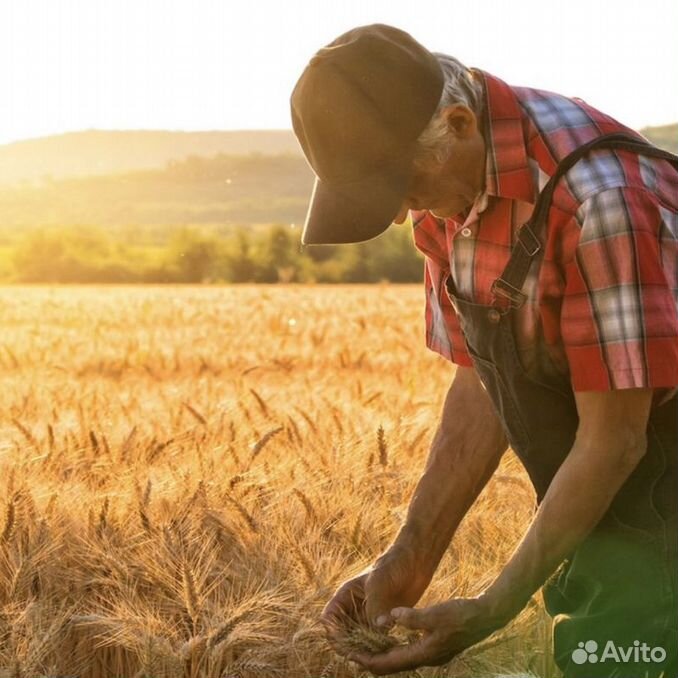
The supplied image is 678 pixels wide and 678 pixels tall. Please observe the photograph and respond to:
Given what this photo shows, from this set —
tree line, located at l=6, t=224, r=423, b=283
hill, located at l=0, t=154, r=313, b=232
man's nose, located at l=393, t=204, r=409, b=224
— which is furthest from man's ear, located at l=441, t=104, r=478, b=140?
hill, located at l=0, t=154, r=313, b=232

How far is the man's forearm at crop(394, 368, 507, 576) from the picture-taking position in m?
2.12

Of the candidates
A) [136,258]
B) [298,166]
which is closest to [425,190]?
[136,258]

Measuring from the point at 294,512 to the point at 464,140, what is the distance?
943 mm

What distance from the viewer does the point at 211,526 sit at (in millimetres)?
2352

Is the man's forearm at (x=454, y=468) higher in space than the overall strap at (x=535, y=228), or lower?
lower

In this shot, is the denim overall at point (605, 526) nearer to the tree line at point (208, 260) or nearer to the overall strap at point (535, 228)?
the overall strap at point (535, 228)

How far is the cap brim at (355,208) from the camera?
1.79 meters

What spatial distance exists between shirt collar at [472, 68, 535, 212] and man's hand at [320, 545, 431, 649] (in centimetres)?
62

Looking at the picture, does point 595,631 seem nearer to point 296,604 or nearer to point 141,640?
point 296,604

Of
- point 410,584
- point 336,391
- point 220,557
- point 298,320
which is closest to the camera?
point 410,584

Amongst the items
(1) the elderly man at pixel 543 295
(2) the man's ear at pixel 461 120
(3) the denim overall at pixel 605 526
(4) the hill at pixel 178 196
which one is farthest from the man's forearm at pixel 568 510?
(4) the hill at pixel 178 196

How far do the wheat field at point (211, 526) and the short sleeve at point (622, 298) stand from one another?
0.54 m

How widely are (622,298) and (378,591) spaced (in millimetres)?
635

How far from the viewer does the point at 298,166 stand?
73.3 meters
